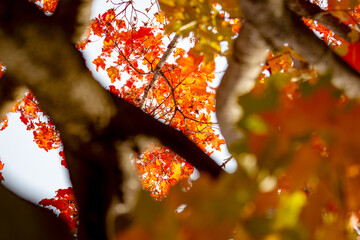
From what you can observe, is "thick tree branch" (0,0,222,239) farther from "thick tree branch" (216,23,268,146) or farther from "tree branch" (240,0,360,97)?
"tree branch" (240,0,360,97)

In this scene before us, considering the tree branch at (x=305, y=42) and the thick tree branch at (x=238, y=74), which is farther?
the thick tree branch at (x=238, y=74)

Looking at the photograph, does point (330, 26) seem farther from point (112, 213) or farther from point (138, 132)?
point (112, 213)

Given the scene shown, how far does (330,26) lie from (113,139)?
1.55 meters

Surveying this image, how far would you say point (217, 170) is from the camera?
1.51m

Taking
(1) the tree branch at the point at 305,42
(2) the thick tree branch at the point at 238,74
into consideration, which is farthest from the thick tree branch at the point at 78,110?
(1) the tree branch at the point at 305,42

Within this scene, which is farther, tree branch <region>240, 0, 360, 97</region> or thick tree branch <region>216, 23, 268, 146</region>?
thick tree branch <region>216, 23, 268, 146</region>

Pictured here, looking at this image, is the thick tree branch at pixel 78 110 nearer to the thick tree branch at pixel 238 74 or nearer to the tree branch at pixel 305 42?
the thick tree branch at pixel 238 74

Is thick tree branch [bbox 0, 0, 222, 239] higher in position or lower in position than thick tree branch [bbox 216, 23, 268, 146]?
lower

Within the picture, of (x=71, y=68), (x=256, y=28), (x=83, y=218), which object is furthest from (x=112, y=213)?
(x=256, y=28)

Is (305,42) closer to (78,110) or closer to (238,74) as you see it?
(238,74)

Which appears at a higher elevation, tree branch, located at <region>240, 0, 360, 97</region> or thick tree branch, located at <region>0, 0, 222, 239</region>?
tree branch, located at <region>240, 0, 360, 97</region>

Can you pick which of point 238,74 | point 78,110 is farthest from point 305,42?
point 78,110

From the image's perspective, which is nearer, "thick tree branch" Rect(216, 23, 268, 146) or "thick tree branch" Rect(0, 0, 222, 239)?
"thick tree branch" Rect(0, 0, 222, 239)

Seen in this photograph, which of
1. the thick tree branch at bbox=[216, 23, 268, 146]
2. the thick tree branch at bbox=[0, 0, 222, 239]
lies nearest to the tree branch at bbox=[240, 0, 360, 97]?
the thick tree branch at bbox=[216, 23, 268, 146]
